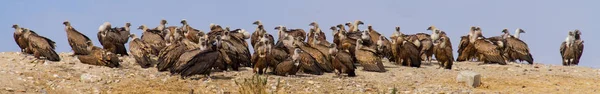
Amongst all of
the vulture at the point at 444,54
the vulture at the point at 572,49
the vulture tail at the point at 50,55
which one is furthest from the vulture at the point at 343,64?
the vulture at the point at 572,49

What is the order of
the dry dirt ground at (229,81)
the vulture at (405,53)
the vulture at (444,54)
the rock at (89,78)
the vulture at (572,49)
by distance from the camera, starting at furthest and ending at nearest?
1. the vulture at (572,49)
2. the vulture at (405,53)
3. the vulture at (444,54)
4. the rock at (89,78)
5. the dry dirt ground at (229,81)

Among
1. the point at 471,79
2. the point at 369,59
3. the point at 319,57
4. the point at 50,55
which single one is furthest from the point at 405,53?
the point at 50,55

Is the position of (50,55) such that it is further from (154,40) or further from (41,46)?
(154,40)

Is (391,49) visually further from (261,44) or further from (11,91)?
(11,91)

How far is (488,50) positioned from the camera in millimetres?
27344

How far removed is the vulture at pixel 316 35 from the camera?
89.5 feet


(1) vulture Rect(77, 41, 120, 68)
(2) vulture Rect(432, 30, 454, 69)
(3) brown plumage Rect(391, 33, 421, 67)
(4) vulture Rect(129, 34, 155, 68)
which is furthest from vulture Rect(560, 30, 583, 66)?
(1) vulture Rect(77, 41, 120, 68)

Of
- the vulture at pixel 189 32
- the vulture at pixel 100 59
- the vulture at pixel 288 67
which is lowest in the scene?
the vulture at pixel 288 67

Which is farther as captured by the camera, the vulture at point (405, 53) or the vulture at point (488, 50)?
the vulture at point (488, 50)

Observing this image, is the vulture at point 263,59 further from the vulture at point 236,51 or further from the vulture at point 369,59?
the vulture at point 369,59

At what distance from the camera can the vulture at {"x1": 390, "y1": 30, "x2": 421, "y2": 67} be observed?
25.8 meters

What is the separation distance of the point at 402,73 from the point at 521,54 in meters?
6.34

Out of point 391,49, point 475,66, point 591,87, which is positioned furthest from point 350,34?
point 591,87

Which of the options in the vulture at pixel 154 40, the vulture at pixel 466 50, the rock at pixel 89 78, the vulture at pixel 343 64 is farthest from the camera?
the vulture at pixel 466 50
